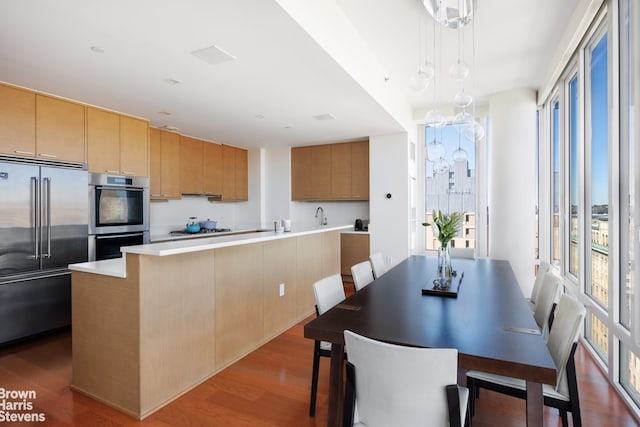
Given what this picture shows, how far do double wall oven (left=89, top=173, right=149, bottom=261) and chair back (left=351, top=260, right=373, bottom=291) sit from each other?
2985 millimetres

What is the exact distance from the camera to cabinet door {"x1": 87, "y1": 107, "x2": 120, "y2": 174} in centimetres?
372

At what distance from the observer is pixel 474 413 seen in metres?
2.07

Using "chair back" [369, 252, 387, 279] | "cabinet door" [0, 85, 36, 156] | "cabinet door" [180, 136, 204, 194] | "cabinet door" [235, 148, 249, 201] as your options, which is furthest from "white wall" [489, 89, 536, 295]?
"cabinet door" [0, 85, 36, 156]

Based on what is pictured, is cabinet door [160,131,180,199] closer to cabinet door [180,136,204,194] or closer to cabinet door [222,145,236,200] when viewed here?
cabinet door [180,136,204,194]

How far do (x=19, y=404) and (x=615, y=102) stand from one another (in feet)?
14.8

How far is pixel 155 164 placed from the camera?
4.80 meters

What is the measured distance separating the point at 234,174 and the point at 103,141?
2622 millimetres

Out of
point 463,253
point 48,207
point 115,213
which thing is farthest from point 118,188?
point 463,253

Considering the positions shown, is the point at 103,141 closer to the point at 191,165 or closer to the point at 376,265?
the point at 191,165

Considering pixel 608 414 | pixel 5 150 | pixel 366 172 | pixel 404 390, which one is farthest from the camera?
pixel 366 172

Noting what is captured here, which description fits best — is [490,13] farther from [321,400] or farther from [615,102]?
[321,400]

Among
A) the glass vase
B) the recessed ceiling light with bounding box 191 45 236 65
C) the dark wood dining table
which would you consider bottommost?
the dark wood dining table

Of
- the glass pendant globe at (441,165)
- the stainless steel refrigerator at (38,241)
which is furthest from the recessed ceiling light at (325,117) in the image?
the stainless steel refrigerator at (38,241)

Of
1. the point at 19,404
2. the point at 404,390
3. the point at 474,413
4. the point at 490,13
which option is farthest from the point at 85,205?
the point at 490,13
